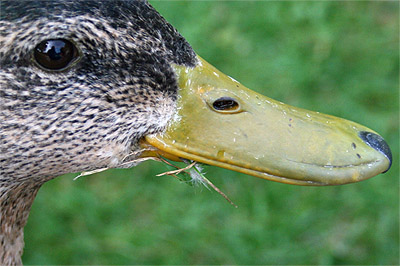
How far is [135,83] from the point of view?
4.60ft

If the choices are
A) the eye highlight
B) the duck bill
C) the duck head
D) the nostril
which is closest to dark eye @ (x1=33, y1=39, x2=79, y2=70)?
the duck head

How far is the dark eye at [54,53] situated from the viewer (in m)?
1.28

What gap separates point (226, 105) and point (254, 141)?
13cm

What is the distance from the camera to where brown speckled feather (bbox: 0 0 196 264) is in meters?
1.29

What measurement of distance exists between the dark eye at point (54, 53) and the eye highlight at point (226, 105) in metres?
0.40

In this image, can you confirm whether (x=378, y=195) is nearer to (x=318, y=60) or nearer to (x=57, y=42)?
(x=318, y=60)

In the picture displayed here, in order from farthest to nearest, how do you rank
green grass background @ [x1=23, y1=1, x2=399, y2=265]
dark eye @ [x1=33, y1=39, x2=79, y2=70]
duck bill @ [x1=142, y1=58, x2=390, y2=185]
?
green grass background @ [x1=23, y1=1, x2=399, y2=265] < duck bill @ [x1=142, y1=58, x2=390, y2=185] < dark eye @ [x1=33, y1=39, x2=79, y2=70]

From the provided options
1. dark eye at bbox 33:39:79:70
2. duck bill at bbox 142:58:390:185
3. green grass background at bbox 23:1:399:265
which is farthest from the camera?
green grass background at bbox 23:1:399:265

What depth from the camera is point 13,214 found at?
161 centimetres

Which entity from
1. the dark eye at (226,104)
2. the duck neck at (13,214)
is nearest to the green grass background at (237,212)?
the duck neck at (13,214)

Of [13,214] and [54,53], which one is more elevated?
[54,53]

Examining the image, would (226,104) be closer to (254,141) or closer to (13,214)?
(254,141)

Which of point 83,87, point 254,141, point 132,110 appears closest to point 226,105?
point 254,141

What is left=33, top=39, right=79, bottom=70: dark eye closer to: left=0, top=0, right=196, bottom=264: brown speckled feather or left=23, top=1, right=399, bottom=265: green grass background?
left=0, top=0, right=196, bottom=264: brown speckled feather
